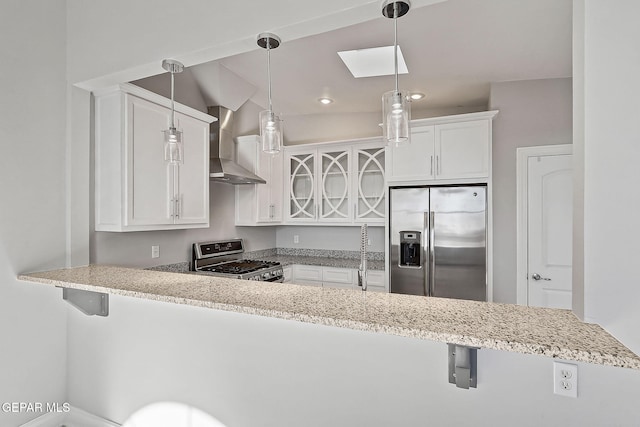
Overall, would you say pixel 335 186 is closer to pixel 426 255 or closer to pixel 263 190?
pixel 263 190

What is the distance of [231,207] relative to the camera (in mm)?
3883

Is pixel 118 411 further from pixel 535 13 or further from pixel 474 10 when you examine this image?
pixel 535 13

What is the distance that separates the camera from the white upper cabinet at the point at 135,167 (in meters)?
2.22

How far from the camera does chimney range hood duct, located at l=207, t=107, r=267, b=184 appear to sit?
3.30 metres

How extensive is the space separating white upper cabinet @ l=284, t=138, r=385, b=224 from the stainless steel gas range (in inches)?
32.4

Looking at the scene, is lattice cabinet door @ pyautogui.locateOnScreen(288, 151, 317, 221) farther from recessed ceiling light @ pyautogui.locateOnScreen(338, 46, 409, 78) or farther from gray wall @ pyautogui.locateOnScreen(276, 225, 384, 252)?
recessed ceiling light @ pyautogui.locateOnScreen(338, 46, 409, 78)

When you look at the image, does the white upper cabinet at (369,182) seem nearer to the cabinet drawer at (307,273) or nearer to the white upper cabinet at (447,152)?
the white upper cabinet at (447,152)

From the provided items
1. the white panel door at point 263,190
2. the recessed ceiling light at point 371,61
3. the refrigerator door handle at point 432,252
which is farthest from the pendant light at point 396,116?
the white panel door at point 263,190

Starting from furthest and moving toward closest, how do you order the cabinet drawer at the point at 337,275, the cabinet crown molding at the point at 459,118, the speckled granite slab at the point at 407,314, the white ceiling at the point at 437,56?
the cabinet drawer at the point at 337,275 → the cabinet crown molding at the point at 459,118 → the white ceiling at the point at 437,56 → the speckled granite slab at the point at 407,314

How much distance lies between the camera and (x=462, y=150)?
3.12m

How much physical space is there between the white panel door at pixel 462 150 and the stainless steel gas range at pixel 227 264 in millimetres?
1955

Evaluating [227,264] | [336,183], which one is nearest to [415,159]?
[336,183]

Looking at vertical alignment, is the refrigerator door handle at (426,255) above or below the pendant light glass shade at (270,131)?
below

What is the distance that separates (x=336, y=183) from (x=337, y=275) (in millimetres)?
1102
